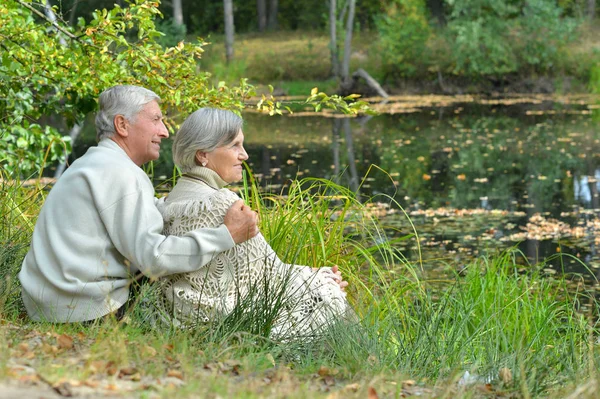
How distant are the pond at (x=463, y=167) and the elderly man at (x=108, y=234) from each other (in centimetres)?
146

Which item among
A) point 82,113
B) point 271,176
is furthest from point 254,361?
point 271,176

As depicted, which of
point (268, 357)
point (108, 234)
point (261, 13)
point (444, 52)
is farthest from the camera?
point (261, 13)

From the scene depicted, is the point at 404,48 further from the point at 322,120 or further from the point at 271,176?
the point at 271,176

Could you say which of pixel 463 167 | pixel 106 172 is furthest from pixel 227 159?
pixel 463 167

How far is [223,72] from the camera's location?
29906mm

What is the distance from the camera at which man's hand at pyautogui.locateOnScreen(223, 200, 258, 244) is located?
3656 mm

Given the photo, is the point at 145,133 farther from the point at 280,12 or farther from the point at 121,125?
the point at 280,12

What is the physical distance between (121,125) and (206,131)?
34cm

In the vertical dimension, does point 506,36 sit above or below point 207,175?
below

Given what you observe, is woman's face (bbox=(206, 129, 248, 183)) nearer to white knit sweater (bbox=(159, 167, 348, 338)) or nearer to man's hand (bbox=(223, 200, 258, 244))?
white knit sweater (bbox=(159, 167, 348, 338))

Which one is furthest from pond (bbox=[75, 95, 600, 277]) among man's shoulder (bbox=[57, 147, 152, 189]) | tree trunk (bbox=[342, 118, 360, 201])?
man's shoulder (bbox=[57, 147, 152, 189])

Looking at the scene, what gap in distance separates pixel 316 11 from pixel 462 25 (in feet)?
34.5

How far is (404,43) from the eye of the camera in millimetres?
30375

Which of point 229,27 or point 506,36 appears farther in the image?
point 229,27
